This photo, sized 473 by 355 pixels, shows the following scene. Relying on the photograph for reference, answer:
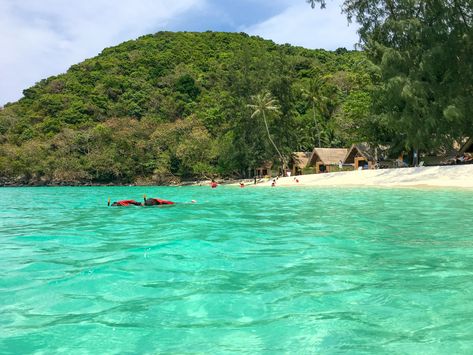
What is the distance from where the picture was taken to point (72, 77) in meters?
93.4

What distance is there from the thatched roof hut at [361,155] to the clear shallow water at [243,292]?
3785cm

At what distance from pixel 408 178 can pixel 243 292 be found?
96.8 ft

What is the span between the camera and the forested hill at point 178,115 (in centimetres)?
5709

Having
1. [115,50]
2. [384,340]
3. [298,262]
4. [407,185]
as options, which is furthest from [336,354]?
[115,50]

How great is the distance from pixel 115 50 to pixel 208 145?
193 feet

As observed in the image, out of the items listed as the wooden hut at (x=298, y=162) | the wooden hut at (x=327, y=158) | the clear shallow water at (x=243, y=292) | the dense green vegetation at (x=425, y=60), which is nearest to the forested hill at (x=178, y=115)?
the wooden hut at (x=298, y=162)

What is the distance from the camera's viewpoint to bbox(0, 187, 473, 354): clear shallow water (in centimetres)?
368

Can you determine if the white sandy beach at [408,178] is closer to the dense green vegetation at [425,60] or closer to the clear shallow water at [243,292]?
the dense green vegetation at [425,60]

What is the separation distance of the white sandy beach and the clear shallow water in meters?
20.7

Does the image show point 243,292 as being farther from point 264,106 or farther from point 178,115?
point 178,115

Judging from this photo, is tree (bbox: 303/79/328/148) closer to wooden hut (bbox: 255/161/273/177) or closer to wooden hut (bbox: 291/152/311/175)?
wooden hut (bbox: 291/152/311/175)

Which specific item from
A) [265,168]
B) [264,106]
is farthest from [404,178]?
[265,168]

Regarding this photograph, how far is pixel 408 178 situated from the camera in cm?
3159

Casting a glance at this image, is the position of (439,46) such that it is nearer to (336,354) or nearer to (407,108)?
(407,108)
